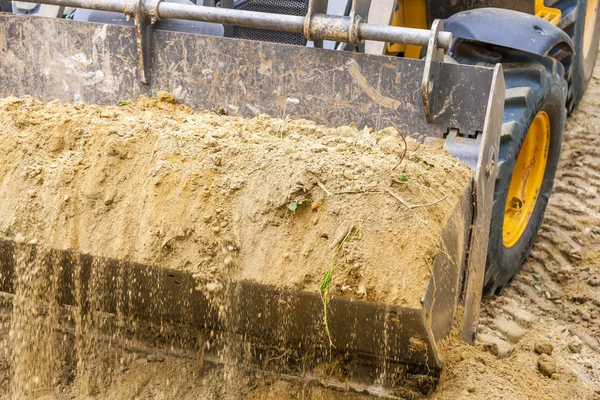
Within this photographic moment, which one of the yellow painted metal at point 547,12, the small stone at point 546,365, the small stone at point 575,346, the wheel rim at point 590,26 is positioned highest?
the yellow painted metal at point 547,12

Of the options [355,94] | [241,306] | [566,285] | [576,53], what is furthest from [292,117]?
[576,53]

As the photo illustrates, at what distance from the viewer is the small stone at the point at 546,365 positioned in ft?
10.00

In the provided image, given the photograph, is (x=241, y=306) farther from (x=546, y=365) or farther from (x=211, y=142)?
(x=546, y=365)

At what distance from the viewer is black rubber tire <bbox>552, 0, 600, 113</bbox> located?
4398 mm

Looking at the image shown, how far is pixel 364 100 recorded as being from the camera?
311 centimetres

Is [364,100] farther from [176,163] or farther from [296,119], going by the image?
[176,163]

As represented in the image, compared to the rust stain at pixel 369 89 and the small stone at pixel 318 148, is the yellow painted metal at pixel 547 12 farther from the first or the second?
the small stone at pixel 318 148

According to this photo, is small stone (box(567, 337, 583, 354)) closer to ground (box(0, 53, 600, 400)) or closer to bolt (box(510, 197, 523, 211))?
ground (box(0, 53, 600, 400))

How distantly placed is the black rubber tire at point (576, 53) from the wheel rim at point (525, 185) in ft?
1.86

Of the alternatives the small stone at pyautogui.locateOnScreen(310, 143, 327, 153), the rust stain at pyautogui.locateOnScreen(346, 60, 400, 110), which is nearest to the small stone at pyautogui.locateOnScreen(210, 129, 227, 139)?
the small stone at pyautogui.locateOnScreen(310, 143, 327, 153)

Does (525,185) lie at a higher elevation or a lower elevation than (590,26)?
lower

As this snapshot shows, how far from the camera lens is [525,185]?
406 centimetres

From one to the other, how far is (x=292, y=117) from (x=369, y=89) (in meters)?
0.37

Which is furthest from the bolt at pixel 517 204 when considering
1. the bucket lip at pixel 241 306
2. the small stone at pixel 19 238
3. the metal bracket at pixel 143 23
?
the small stone at pixel 19 238
